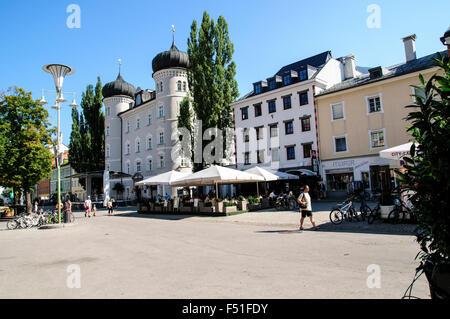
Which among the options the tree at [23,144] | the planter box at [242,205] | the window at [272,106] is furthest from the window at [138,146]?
the planter box at [242,205]

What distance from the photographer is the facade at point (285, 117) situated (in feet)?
103

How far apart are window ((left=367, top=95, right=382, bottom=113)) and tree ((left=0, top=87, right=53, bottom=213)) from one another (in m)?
29.2

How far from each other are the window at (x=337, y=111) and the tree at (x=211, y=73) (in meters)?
11.3

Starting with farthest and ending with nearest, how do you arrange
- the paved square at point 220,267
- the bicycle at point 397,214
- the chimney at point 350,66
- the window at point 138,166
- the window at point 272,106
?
1. the window at point 138,166
2. the window at point 272,106
3. the chimney at point 350,66
4. the bicycle at point 397,214
5. the paved square at point 220,267

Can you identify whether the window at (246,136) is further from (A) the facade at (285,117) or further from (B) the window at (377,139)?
(B) the window at (377,139)

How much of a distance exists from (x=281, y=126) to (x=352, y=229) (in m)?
22.7

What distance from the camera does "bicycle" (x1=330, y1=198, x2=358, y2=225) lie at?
13034 millimetres

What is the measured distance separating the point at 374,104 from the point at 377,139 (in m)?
3.29

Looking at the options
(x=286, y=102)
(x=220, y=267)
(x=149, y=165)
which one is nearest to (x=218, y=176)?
(x=220, y=267)

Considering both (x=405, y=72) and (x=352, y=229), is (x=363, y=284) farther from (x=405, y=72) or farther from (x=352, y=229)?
(x=405, y=72)

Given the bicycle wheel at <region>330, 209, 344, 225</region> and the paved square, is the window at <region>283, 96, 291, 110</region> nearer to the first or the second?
the bicycle wheel at <region>330, 209, 344, 225</region>

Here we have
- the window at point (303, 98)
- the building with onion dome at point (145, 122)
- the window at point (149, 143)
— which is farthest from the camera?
the window at point (149, 143)
